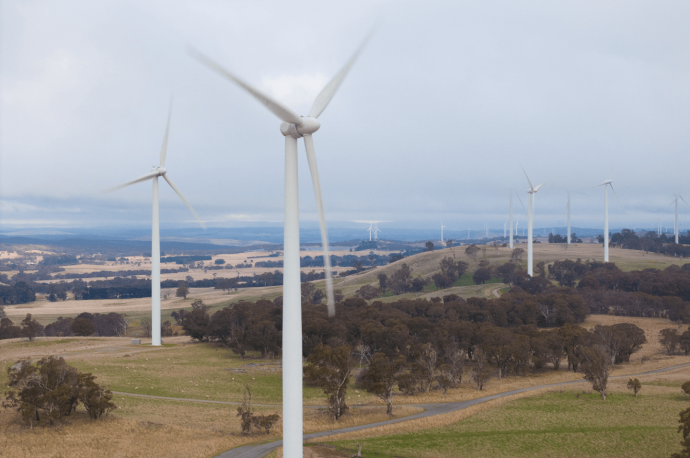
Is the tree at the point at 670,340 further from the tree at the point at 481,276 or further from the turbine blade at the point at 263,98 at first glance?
the tree at the point at 481,276

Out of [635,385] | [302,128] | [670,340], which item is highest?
[302,128]

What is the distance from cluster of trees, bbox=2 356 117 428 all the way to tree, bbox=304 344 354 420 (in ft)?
69.6

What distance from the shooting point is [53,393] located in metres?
46.5

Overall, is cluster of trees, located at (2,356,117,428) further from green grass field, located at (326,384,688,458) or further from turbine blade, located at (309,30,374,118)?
turbine blade, located at (309,30,374,118)

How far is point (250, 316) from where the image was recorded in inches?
4291

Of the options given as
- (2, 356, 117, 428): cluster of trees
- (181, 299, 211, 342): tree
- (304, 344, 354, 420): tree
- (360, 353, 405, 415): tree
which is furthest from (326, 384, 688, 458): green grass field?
(181, 299, 211, 342): tree

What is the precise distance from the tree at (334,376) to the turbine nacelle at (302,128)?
1297 inches

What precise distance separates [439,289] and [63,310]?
496 feet

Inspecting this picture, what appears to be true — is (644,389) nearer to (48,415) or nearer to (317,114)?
(317,114)

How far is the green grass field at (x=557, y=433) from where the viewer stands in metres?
43.4

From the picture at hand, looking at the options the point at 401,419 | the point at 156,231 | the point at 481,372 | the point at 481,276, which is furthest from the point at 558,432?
the point at 481,276

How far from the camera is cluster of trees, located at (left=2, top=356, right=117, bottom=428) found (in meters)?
46.7

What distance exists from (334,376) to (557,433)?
2315 cm

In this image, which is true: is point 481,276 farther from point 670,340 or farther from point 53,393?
point 53,393
